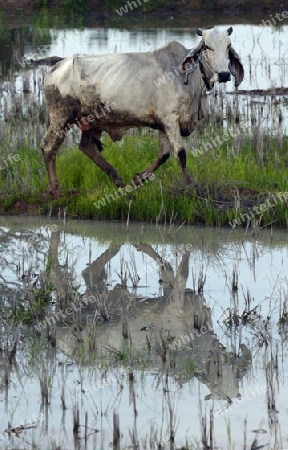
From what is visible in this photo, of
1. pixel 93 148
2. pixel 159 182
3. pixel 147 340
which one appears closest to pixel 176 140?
pixel 159 182

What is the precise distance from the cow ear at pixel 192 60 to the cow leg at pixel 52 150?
5.15ft

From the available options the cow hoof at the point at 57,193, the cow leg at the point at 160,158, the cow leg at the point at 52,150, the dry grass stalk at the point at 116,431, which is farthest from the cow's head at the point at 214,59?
the dry grass stalk at the point at 116,431

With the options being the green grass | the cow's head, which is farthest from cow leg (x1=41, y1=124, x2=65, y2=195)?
the cow's head

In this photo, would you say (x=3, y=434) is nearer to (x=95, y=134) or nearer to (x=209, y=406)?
(x=209, y=406)

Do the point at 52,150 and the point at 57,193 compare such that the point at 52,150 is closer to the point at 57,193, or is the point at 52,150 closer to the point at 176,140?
the point at 57,193

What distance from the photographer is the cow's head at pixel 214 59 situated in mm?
9125

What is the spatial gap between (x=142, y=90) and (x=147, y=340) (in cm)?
400

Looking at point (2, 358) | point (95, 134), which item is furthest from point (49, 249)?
point (2, 358)

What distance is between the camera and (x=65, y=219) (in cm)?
1012

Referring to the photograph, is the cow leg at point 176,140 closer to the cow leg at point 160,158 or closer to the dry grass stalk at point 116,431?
the cow leg at point 160,158

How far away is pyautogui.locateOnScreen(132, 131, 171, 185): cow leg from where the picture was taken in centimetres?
1009

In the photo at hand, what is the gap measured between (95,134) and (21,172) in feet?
3.41

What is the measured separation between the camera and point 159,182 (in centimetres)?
1028

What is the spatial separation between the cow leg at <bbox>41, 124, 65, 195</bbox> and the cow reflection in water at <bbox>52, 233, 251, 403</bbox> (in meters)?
2.13
